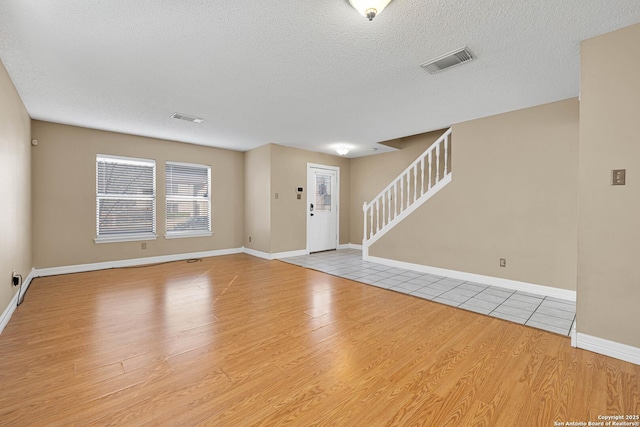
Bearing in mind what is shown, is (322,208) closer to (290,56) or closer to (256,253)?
(256,253)

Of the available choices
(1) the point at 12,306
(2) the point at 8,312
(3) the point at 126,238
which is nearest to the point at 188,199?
(3) the point at 126,238

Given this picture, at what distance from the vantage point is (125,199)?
5.20 m

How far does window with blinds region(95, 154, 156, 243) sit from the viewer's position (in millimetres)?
4984

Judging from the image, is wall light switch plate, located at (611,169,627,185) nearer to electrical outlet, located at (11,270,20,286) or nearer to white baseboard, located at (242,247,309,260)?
white baseboard, located at (242,247,309,260)

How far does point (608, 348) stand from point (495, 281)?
1.90 meters

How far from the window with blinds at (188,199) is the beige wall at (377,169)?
3656 millimetres

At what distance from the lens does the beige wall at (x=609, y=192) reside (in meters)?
2.08

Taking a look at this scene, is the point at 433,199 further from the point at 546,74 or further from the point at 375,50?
the point at 375,50

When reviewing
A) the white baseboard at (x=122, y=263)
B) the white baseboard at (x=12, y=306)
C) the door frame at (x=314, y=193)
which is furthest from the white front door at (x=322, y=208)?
the white baseboard at (x=12, y=306)

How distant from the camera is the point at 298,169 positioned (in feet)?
21.0

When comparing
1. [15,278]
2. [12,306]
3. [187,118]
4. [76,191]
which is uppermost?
[187,118]

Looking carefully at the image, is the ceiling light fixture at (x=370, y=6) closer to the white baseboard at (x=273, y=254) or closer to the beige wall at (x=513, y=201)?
the beige wall at (x=513, y=201)

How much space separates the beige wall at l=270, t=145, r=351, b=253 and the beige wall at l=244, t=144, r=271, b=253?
127 millimetres

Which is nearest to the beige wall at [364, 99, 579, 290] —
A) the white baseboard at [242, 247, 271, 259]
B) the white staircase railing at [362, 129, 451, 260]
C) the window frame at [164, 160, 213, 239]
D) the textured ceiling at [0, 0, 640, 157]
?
the white staircase railing at [362, 129, 451, 260]
